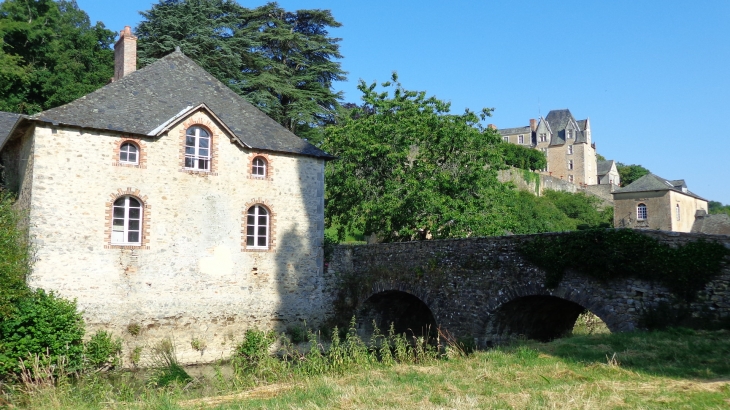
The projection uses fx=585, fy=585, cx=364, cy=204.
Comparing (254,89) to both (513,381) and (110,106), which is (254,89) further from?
(513,381)

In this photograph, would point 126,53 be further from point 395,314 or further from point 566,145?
point 566,145

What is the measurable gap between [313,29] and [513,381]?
87.9ft

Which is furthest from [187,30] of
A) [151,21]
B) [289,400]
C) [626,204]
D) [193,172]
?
[626,204]

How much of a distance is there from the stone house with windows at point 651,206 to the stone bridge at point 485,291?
87.2ft

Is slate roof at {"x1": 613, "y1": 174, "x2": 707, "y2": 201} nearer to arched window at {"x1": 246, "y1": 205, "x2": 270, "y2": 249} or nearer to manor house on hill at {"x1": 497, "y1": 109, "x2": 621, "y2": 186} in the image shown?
manor house on hill at {"x1": 497, "y1": 109, "x2": 621, "y2": 186}

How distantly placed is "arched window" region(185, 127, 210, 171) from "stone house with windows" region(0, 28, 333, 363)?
0.09ft

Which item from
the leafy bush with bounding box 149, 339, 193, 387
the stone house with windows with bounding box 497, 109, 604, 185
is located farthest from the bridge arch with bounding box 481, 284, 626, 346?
the stone house with windows with bounding box 497, 109, 604, 185

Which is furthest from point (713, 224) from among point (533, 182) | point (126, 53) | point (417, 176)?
point (126, 53)

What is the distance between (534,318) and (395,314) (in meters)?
5.19

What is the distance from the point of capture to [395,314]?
18.7m

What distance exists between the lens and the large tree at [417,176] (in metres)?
18.5

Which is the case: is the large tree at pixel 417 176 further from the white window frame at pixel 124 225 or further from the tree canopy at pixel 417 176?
the white window frame at pixel 124 225

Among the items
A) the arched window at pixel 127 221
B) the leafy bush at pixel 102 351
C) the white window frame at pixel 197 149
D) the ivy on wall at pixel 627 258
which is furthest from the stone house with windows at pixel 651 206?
the leafy bush at pixel 102 351

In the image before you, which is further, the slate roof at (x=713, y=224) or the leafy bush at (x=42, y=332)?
the slate roof at (x=713, y=224)
